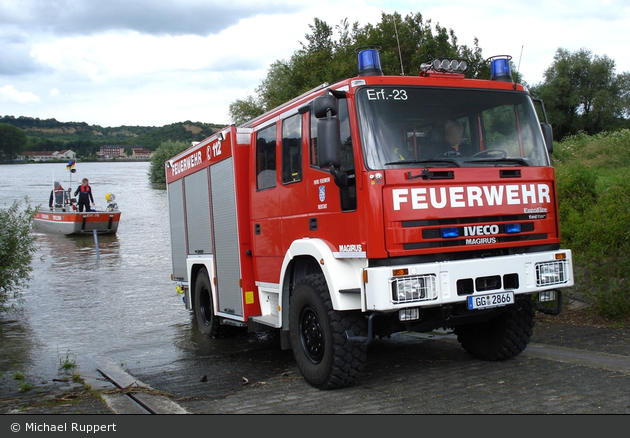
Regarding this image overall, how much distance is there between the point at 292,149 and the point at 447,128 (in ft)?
5.37

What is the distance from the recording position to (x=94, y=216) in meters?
29.3

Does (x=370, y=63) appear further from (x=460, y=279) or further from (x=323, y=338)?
(x=323, y=338)

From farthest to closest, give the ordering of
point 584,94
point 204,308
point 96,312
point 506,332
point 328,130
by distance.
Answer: point 584,94 → point 96,312 → point 204,308 → point 506,332 → point 328,130

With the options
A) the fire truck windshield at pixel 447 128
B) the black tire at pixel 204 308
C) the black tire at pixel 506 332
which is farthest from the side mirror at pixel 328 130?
the black tire at pixel 204 308

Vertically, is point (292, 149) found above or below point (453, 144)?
above

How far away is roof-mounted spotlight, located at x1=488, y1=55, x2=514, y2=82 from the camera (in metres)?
6.46

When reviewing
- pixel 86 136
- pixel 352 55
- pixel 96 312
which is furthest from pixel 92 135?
pixel 96 312

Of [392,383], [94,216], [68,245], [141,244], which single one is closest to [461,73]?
[392,383]

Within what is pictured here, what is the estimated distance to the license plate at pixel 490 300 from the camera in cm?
533

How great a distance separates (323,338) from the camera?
574cm

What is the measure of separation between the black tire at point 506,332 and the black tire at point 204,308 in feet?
13.2

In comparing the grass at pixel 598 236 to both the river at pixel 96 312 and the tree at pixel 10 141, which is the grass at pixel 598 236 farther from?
the tree at pixel 10 141

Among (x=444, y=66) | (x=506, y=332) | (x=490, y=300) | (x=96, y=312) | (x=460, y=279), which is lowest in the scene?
(x=96, y=312)

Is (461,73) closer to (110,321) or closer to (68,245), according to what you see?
(110,321)
